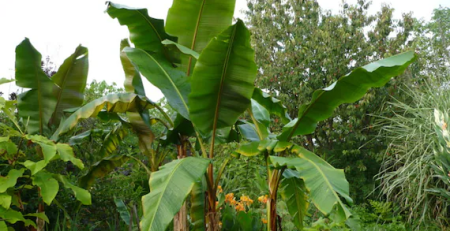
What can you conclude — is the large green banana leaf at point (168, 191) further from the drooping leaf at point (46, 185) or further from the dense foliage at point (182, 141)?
the drooping leaf at point (46, 185)

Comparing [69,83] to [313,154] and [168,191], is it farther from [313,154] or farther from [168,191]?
[313,154]

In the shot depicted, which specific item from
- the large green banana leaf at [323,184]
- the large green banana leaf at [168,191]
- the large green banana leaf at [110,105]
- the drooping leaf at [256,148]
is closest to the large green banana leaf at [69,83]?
the large green banana leaf at [110,105]

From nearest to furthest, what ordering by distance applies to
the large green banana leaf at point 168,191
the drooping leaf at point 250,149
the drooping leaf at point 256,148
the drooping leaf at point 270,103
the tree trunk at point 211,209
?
the large green banana leaf at point 168,191 < the drooping leaf at point 256,148 < the drooping leaf at point 250,149 < the tree trunk at point 211,209 < the drooping leaf at point 270,103

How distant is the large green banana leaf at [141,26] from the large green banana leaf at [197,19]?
0.37ft

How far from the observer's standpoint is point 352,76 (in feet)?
10.1

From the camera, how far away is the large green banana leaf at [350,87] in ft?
10.2

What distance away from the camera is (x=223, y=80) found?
3270 mm

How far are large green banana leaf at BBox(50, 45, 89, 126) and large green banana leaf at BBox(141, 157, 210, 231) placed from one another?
2.19 m

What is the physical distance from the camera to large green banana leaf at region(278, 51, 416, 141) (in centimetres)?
310

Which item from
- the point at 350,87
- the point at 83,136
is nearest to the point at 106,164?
the point at 83,136

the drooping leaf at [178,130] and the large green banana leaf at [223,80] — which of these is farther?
the drooping leaf at [178,130]

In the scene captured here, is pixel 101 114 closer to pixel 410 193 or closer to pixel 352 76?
pixel 352 76

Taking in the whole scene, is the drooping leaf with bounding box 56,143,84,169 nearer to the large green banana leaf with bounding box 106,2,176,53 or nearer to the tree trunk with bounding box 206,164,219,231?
the tree trunk with bounding box 206,164,219,231

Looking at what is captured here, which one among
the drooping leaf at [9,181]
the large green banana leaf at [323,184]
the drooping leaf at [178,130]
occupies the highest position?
the drooping leaf at [178,130]
